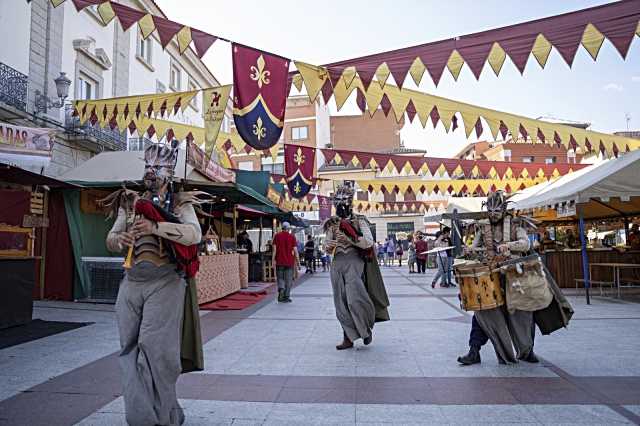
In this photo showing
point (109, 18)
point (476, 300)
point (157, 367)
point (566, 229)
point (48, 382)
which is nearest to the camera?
point (157, 367)

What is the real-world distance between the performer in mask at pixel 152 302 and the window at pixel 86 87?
14.7m

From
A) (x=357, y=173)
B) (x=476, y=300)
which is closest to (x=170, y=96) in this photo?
(x=476, y=300)

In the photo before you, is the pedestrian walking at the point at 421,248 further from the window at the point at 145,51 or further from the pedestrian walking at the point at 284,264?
the window at the point at 145,51

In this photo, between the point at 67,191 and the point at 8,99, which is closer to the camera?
the point at 67,191

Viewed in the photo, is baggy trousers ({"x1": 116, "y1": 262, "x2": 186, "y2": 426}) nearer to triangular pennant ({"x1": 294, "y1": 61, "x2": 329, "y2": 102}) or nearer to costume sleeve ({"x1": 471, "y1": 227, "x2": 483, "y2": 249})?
costume sleeve ({"x1": 471, "y1": 227, "x2": 483, "y2": 249})

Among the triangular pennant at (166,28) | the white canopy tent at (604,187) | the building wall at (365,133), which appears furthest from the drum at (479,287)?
the building wall at (365,133)

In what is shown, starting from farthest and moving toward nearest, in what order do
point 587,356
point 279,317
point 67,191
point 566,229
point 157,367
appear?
point 566,229 < point 67,191 < point 279,317 < point 587,356 < point 157,367

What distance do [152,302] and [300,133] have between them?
1692 inches

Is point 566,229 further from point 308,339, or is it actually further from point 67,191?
point 67,191

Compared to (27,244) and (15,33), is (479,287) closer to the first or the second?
(27,244)

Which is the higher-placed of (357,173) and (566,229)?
(357,173)

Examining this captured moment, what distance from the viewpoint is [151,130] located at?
11.5 metres

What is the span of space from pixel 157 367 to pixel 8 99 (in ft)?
38.5

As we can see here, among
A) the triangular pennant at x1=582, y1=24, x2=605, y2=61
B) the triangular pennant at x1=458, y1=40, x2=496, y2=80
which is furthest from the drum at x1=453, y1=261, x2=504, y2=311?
the triangular pennant at x1=582, y1=24, x2=605, y2=61
